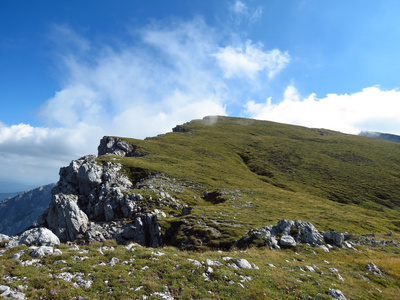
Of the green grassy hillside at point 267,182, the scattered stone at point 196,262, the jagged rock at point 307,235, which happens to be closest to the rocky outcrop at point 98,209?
the green grassy hillside at point 267,182

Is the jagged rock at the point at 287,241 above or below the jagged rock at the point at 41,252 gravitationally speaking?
below

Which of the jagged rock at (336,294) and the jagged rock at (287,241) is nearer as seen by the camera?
the jagged rock at (336,294)

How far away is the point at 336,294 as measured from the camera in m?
14.3

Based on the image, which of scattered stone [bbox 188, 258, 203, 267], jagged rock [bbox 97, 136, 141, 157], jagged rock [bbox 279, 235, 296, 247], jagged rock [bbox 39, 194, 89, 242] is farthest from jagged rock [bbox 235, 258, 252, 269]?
jagged rock [bbox 97, 136, 141, 157]

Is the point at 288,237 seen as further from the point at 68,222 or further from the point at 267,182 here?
the point at 267,182

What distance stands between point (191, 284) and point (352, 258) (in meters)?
23.0

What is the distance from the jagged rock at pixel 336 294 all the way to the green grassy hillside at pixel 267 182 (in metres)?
16.5

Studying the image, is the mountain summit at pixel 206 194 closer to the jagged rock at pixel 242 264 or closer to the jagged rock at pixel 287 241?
the jagged rock at pixel 287 241

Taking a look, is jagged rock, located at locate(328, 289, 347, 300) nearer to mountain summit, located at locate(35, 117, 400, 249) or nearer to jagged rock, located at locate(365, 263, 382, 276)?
jagged rock, located at locate(365, 263, 382, 276)

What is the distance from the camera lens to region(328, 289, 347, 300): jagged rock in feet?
46.4

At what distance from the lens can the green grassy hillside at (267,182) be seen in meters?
39.7

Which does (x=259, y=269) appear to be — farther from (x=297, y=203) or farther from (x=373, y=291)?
(x=297, y=203)

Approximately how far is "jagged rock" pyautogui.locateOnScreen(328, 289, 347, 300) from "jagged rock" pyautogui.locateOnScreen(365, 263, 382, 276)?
967 cm

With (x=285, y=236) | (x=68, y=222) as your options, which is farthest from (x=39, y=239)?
(x=285, y=236)
